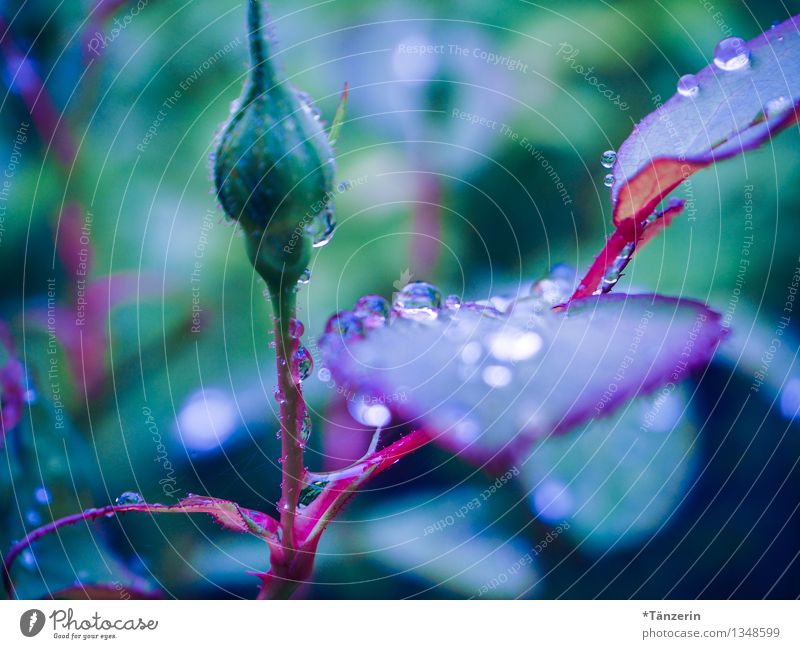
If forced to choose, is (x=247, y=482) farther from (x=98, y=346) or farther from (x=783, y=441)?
(x=783, y=441)

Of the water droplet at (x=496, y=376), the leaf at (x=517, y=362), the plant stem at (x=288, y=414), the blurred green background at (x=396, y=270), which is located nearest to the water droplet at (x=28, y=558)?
the blurred green background at (x=396, y=270)

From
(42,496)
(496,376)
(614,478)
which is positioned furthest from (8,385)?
(614,478)

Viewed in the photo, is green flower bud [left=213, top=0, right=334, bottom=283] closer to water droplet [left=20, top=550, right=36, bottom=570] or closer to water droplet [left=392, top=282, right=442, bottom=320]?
water droplet [left=392, top=282, right=442, bottom=320]

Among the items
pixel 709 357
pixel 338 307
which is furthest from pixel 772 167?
pixel 338 307

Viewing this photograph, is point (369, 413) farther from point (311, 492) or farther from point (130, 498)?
point (130, 498)

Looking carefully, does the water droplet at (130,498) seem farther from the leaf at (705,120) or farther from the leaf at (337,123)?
the leaf at (705,120)
